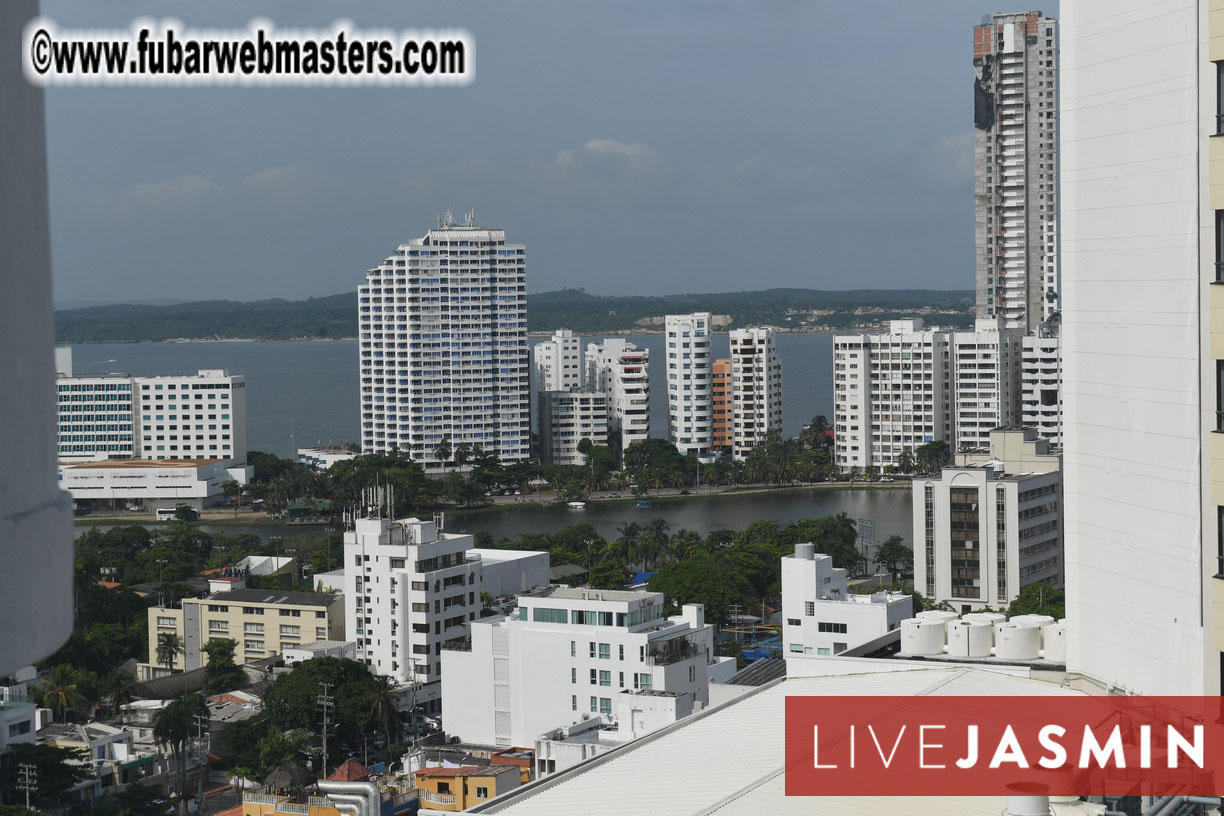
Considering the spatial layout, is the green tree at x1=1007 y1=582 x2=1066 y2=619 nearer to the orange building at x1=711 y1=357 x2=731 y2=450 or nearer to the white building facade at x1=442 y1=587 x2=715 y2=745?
the white building facade at x1=442 y1=587 x2=715 y2=745

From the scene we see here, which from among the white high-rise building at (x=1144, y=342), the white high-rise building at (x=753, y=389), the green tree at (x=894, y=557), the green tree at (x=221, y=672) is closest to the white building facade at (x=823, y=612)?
the green tree at (x=221, y=672)

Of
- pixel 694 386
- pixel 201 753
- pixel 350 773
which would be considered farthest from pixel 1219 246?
pixel 694 386

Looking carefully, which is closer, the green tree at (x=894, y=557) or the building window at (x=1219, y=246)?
the building window at (x=1219, y=246)

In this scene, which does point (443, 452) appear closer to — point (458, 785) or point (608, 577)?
point (608, 577)

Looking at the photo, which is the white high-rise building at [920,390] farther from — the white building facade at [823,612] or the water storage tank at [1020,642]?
the water storage tank at [1020,642]

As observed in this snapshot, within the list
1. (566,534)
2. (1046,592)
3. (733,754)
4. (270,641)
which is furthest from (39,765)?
(566,534)

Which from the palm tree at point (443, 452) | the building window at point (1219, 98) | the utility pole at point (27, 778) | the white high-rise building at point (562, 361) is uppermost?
the building window at point (1219, 98)

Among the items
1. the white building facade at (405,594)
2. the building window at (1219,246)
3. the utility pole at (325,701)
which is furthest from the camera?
the white building facade at (405,594)
